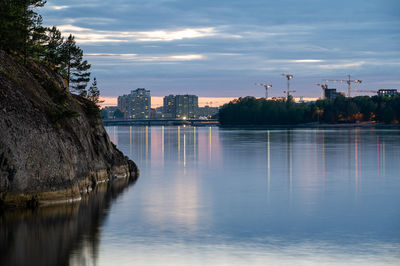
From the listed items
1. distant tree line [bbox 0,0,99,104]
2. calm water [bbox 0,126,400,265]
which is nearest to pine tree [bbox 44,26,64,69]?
distant tree line [bbox 0,0,99,104]

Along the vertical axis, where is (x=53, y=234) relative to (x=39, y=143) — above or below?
below

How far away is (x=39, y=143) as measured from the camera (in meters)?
39.5

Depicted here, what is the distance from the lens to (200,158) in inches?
3959

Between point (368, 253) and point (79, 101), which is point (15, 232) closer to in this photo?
point (368, 253)

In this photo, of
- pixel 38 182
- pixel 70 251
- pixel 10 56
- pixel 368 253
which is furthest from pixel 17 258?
pixel 10 56

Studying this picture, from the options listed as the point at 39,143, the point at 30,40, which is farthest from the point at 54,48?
the point at 39,143

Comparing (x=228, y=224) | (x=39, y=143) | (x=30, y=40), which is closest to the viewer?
(x=228, y=224)

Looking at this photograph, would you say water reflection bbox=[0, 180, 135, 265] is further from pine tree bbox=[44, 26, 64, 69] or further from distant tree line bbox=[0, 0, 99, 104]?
pine tree bbox=[44, 26, 64, 69]

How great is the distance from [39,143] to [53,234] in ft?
28.8

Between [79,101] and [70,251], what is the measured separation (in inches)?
1421

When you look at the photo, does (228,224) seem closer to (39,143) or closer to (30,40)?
(39,143)

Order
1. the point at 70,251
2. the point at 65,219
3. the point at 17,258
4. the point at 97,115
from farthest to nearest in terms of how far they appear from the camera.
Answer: the point at 97,115 → the point at 65,219 → the point at 70,251 → the point at 17,258

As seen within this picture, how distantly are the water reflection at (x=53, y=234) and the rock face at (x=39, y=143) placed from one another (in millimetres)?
1455

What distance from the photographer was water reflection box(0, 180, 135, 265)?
2712 cm
